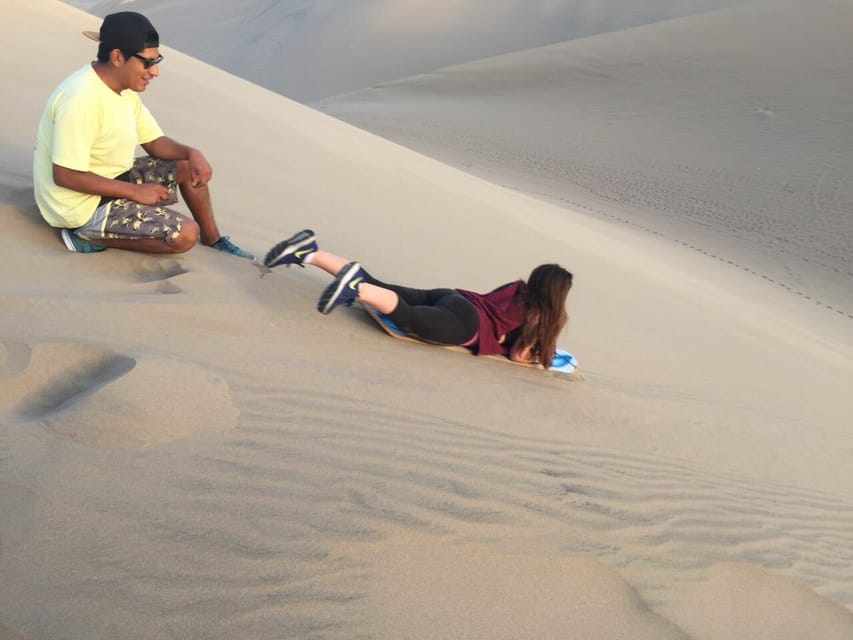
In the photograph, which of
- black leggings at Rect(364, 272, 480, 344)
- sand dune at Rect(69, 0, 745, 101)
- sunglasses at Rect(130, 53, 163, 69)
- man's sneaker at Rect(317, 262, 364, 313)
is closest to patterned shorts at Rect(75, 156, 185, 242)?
sunglasses at Rect(130, 53, 163, 69)

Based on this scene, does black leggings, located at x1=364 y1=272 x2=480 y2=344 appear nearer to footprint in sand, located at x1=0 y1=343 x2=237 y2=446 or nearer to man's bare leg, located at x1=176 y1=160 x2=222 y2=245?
man's bare leg, located at x1=176 y1=160 x2=222 y2=245

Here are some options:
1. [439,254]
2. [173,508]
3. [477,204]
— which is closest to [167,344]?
[173,508]

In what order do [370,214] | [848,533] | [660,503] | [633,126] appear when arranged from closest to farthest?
[660,503] < [848,533] < [370,214] < [633,126]

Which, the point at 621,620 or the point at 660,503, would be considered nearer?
the point at 621,620

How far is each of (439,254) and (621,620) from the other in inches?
191

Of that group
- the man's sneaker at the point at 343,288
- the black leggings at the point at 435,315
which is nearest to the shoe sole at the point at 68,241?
the man's sneaker at the point at 343,288

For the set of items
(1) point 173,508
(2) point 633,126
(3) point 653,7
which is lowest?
(1) point 173,508

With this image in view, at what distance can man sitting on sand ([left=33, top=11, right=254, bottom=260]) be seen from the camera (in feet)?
12.7

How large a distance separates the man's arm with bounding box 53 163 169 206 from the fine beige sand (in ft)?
1.11

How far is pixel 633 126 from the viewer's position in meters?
21.1

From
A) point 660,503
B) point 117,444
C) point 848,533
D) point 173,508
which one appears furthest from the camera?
point 848,533

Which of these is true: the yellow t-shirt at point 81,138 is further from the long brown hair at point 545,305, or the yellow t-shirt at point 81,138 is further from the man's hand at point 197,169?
the long brown hair at point 545,305

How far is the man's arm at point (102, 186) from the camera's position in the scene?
154 inches

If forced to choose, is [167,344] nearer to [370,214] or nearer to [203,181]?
[203,181]
